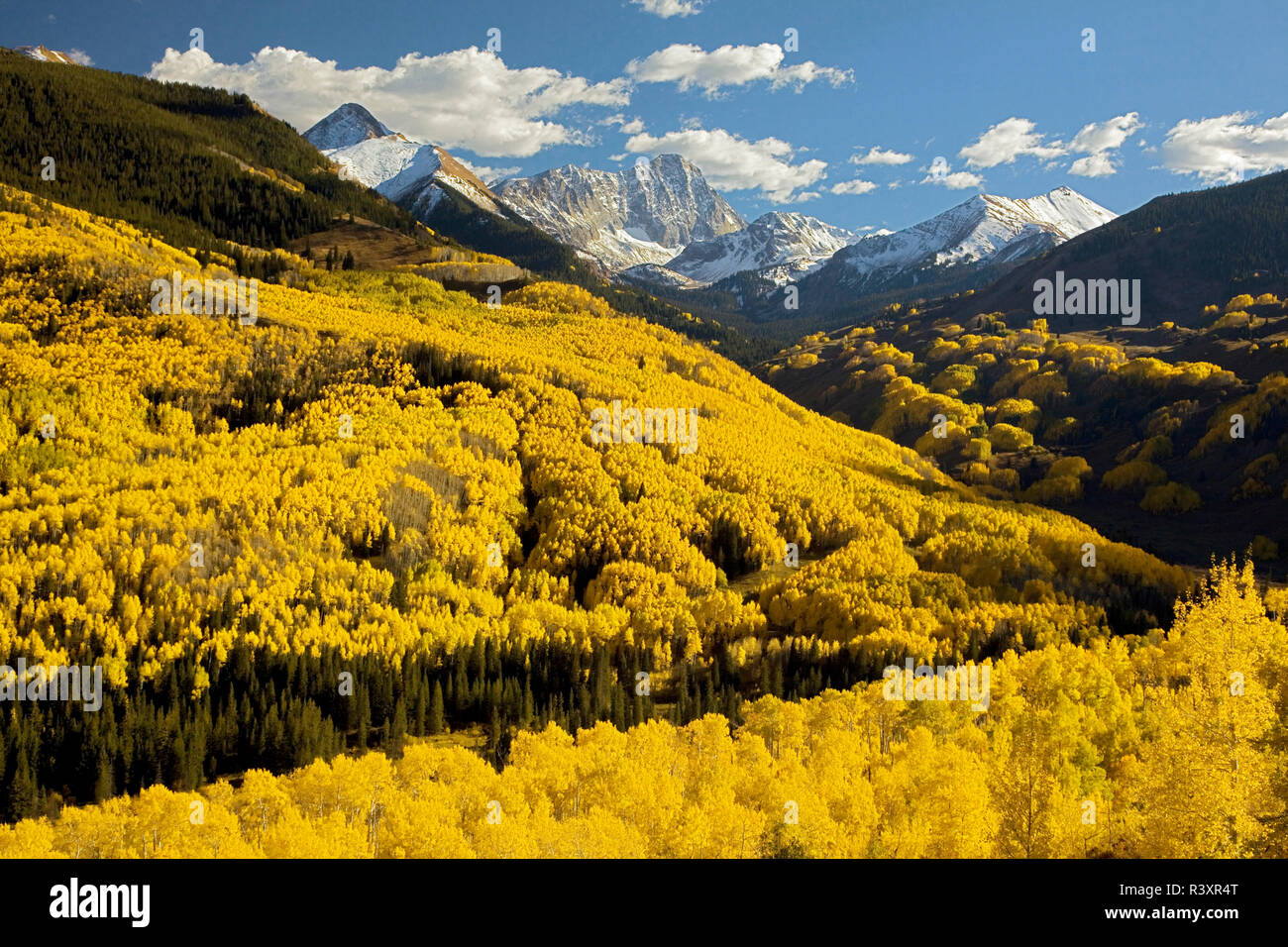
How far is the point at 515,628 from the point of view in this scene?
118 meters

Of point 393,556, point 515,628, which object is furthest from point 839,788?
point 393,556

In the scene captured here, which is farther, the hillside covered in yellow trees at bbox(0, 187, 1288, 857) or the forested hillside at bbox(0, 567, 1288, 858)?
the hillside covered in yellow trees at bbox(0, 187, 1288, 857)

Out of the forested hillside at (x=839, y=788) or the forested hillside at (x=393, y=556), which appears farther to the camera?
the forested hillside at (x=393, y=556)

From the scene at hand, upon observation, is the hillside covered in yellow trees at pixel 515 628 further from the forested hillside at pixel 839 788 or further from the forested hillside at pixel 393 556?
the forested hillside at pixel 393 556

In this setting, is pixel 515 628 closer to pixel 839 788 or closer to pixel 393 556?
pixel 393 556

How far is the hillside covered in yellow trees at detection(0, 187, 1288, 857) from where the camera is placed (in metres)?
61.1

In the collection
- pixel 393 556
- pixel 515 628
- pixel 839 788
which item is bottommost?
pixel 839 788

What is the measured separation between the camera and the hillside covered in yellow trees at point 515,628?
6109 centimetres

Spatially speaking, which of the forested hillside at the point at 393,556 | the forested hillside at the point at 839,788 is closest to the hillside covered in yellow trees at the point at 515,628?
the forested hillside at the point at 839,788

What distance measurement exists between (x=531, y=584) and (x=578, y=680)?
30.3m

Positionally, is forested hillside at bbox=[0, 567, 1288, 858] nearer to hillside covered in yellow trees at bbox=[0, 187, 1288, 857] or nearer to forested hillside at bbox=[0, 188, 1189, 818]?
hillside covered in yellow trees at bbox=[0, 187, 1288, 857]

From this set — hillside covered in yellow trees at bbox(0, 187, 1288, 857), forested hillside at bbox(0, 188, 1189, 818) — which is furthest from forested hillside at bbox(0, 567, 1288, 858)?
forested hillside at bbox(0, 188, 1189, 818)
